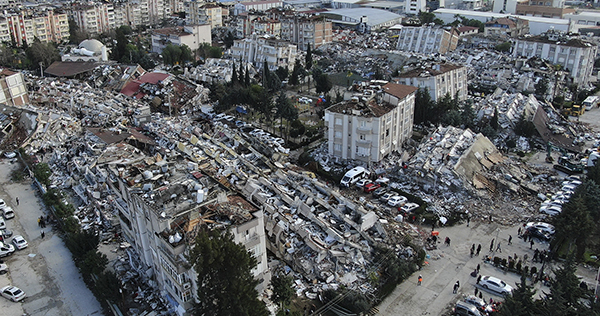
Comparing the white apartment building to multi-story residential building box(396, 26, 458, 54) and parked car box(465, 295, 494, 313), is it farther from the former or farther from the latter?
parked car box(465, 295, 494, 313)

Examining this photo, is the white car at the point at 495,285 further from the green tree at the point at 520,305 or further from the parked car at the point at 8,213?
the parked car at the point at 8,213

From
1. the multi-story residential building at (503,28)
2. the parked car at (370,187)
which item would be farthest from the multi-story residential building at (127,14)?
the parked car at (370,187)

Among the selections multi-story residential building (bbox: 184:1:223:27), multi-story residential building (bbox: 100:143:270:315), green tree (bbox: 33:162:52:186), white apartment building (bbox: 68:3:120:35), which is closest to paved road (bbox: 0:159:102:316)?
green tree (bbox: 33:162:52:186)

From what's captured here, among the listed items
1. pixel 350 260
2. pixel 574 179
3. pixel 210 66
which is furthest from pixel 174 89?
pixel 574 179

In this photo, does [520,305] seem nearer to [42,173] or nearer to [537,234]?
[537,234]

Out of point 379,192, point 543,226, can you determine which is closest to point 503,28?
point 379,192
